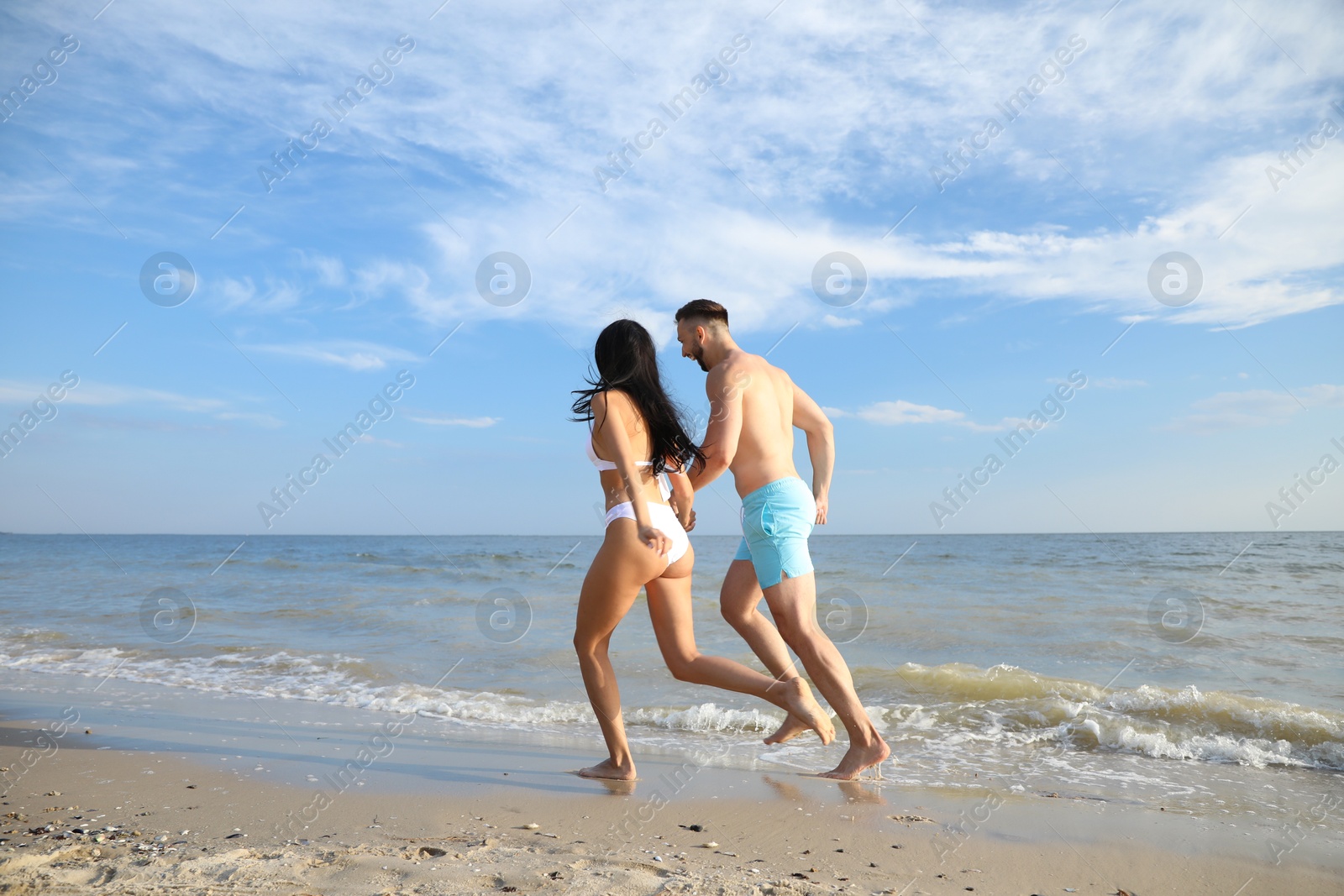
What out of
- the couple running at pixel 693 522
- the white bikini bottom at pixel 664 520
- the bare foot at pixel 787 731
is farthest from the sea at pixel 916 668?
the white bikini bottom at pixel 664 520

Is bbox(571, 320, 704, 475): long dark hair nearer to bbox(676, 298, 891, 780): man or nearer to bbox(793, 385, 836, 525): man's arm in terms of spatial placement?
bbox(676, 298, 891, 780): man

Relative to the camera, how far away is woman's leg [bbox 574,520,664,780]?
10.4 ft

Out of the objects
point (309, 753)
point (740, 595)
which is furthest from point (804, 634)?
point (309, 753)

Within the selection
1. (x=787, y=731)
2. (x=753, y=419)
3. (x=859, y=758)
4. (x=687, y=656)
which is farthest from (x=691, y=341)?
(x=859, y=758)

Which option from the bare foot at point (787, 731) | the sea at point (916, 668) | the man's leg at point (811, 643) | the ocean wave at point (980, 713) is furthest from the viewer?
the ocean wave at point (980, 713)

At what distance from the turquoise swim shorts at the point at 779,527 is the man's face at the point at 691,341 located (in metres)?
0.65

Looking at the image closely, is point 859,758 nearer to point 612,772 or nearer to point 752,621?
point 752,621

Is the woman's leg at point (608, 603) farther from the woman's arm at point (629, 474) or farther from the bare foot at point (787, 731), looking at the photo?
the bare foot at point (787, 731)

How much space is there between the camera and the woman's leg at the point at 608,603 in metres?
3.17

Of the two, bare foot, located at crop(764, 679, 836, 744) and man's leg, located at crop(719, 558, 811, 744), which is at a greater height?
man's leg, located at crop(719, 558, 811, 744)

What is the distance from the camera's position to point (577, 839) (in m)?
2.86

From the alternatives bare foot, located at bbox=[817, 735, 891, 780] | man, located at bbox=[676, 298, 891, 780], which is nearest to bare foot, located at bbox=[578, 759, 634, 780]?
man, located at bbox=[676, 298, 891, 780]

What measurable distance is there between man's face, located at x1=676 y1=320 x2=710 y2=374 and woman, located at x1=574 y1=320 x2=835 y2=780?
0.47 metres

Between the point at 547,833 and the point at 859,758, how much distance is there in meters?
1.52
